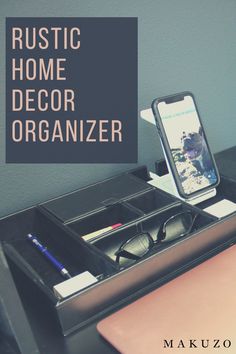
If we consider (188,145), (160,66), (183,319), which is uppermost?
(160,66)

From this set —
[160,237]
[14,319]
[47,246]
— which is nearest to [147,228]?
[160,237]

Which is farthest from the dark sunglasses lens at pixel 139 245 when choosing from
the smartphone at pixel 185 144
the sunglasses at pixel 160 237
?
the smartphone at pixel 185 144

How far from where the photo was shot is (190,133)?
82cm

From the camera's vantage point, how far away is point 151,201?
0.80m

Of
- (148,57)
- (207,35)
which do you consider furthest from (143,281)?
(207,35)

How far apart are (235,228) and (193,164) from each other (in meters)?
0.13

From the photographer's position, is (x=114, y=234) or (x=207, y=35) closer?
(x=114, y=234)

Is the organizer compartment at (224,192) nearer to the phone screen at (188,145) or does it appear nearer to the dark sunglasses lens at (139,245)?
the phone screen at (188,145)

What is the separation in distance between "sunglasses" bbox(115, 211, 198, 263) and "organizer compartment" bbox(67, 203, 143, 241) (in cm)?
4

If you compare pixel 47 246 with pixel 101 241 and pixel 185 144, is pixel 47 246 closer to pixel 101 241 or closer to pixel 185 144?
pixel 101 241

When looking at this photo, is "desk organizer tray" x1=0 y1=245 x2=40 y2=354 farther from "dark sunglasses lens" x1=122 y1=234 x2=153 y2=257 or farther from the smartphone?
the smartphone

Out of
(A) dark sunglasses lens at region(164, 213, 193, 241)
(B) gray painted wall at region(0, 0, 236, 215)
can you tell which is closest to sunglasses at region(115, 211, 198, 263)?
(A) dark sunglasses lens at region(164, 213, 193, 241)

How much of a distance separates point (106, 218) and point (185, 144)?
18cm

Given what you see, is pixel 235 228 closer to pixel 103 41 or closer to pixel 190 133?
pixel 190 133
